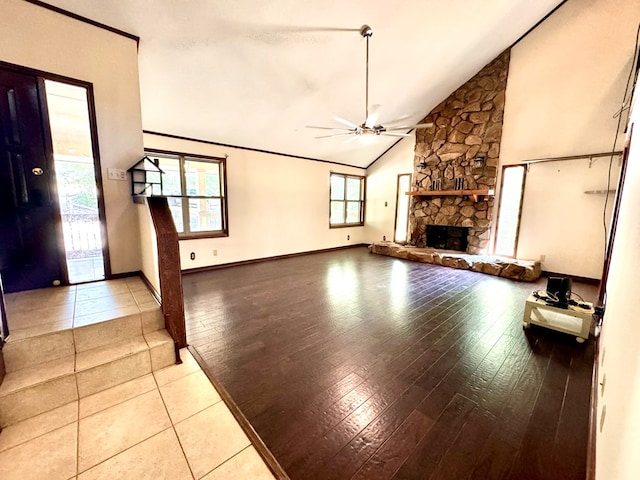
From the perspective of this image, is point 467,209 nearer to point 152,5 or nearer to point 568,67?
point 568,67

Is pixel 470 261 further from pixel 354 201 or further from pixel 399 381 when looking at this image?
pixel 399 381

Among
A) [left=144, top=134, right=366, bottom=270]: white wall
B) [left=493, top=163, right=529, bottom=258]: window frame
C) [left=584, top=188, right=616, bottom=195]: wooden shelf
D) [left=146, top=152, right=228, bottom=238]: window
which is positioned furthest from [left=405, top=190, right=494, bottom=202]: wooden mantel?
[left=146, top=152, right=228, bottom=238]: window

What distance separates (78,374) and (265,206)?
4.41m

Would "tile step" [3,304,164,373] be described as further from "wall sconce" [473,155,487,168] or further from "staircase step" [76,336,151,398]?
"wall sconce" [473,155,487,168]

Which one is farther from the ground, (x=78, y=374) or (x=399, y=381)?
(x=78, y=374)

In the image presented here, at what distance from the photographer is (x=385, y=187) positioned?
24.8 feet

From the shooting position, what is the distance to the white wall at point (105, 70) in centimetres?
216

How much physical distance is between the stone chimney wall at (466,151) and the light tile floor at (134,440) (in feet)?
19.4

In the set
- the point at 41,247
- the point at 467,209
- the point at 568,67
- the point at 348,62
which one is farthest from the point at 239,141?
the point at 568,67

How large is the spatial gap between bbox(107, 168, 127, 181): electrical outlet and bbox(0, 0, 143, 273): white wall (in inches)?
1.4

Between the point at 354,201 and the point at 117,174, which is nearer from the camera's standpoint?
the point at 117,174

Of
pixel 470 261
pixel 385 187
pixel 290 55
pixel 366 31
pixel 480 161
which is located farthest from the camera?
pixel 385 187

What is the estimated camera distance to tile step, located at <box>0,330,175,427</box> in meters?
1.55

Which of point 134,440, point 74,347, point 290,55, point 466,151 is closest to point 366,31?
point 290,55
